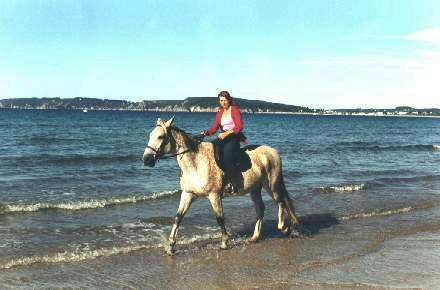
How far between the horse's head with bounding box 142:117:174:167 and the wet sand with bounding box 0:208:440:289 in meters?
2.06

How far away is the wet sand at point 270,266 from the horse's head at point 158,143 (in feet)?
6.76

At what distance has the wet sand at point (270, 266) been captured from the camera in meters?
8.85

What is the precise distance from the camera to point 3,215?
14.5 metres

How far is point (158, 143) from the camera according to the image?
10164mm

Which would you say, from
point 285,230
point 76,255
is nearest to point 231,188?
point 285,230

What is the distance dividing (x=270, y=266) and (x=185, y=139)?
3050 millimetres

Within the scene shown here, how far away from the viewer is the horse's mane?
10.6 m

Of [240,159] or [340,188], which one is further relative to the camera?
[340,188]

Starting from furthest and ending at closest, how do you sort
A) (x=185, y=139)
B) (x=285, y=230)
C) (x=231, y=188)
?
(x=285, y=230)
(x=231, y=188)
(x=185, y=139)

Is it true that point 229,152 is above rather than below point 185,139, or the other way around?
below

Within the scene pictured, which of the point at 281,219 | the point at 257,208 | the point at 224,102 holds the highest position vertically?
the point at 224,102

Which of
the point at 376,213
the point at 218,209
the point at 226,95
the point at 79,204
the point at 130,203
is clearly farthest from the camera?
the point at 130,203

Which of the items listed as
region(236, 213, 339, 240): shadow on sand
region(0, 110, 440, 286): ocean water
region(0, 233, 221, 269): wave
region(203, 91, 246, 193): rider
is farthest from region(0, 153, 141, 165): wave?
region(203, 91, 246, 193): rider

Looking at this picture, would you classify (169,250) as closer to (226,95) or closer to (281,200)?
(281,200)
